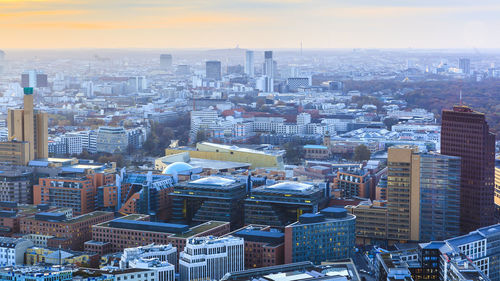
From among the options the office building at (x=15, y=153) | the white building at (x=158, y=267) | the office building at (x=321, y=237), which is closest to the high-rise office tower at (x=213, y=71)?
the office building at (x=15, y=153)

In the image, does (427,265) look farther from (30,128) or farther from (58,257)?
(30,128)

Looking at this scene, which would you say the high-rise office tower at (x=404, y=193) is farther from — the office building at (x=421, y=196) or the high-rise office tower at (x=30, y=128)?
the high-rise office tower at (x=30, y=128)

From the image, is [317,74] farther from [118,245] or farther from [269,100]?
[118,245]

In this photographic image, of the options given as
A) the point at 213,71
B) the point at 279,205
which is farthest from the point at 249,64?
the point at 279,205

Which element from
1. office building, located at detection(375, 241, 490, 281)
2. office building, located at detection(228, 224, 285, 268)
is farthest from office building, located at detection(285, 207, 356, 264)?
office building, located at detection(375, 241, 490, 281)

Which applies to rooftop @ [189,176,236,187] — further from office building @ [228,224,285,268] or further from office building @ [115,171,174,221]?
office building @ [228,224,285,268]

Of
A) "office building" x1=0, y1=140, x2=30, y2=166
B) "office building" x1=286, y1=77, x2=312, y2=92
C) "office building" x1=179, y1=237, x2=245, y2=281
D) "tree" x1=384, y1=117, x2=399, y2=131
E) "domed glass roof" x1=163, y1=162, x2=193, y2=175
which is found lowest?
"office building" x1=179, y1=237, x2=245, y2=281
